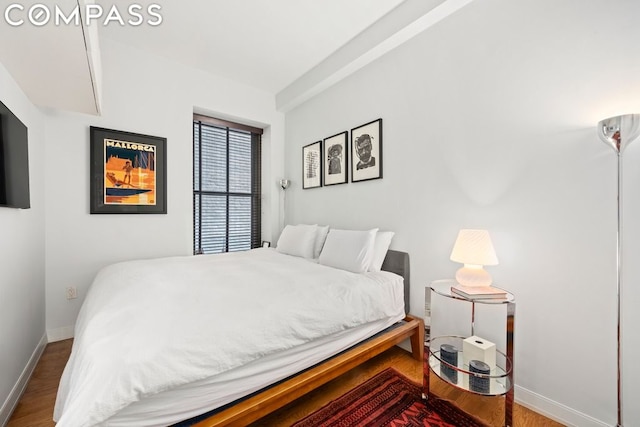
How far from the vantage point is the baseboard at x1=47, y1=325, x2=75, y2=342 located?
2500 millimetres

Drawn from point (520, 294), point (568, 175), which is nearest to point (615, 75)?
point (568, 175)

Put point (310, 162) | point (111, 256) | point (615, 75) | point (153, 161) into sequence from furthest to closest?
point (310, 162), point (153, 161), point (111, 256), point (615, 75)

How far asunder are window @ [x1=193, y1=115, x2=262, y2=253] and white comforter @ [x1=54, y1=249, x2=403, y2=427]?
1.41 metres

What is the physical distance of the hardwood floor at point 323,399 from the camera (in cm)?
155

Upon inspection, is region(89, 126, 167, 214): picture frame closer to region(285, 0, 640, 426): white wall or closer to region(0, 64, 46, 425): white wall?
region(0, 64, 46, 425): white wall

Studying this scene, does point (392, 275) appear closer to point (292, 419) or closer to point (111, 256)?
point (292, 419)

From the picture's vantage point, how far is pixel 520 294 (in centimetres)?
172

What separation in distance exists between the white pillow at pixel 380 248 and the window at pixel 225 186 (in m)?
2.26

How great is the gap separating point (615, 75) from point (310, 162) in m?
2.74

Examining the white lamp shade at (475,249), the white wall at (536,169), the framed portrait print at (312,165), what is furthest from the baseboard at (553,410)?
the framed portrait print at (312,165)

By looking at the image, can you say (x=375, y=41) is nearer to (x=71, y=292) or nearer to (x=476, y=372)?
(x=476, y=372)

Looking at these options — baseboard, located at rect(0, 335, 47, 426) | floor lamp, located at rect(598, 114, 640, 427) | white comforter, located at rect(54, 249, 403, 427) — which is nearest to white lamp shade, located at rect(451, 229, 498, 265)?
floor lamp, located at rect(598, 114, 640, 427)

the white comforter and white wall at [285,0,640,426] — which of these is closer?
the white comforter

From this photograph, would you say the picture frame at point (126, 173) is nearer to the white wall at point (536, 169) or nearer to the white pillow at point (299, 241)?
the white pillow at point (299, 241)
